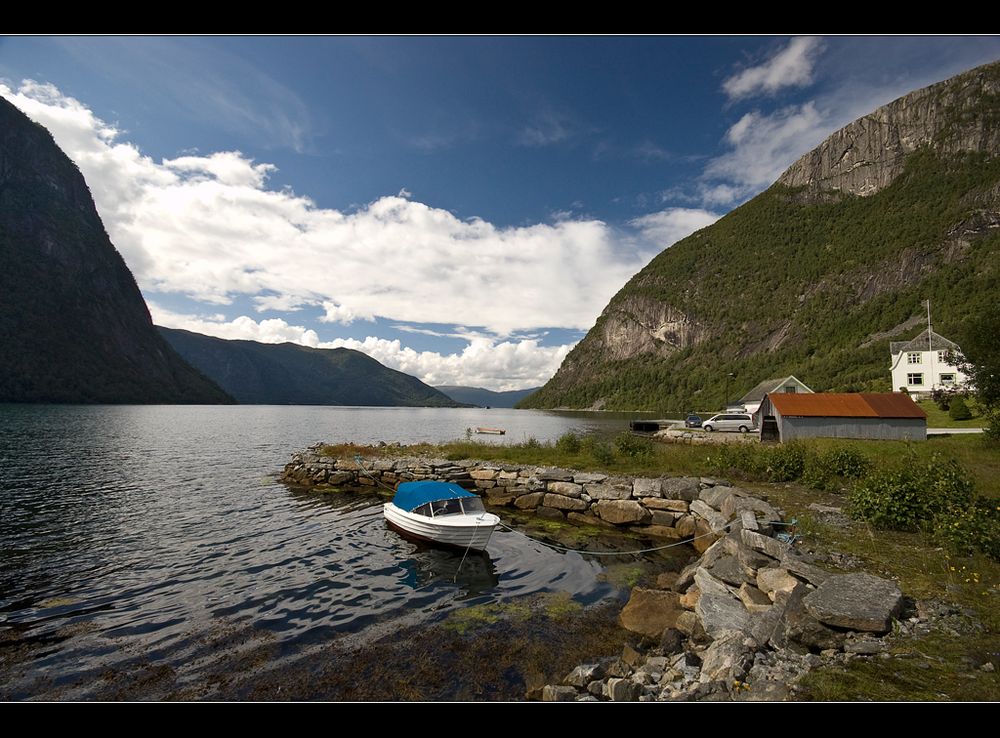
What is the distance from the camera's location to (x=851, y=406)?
3388 cm

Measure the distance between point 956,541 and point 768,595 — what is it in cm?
420

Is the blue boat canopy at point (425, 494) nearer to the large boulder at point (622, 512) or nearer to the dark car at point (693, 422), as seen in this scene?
the large boulder at point (622, 512)

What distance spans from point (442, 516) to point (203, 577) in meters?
8.17

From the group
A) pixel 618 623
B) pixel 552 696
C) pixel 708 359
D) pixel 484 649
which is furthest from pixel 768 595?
pixel 708 359

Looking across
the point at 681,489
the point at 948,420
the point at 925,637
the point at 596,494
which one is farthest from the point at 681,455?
the point at 948,420

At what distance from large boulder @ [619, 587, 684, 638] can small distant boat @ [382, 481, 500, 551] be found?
5887 mm

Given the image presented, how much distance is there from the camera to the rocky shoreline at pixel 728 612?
7.58 meters

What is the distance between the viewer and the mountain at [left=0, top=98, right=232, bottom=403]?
145 m

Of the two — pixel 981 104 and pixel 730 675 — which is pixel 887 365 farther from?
pixel 981 104

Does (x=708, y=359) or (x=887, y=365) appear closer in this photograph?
(x=887, y=365)

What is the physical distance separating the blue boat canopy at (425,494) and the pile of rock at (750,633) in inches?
343

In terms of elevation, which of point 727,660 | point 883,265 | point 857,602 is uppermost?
Result: point 883,265

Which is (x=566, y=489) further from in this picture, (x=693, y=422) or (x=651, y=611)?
(x=693, y=422)

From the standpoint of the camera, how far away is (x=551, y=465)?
27.3 meters
